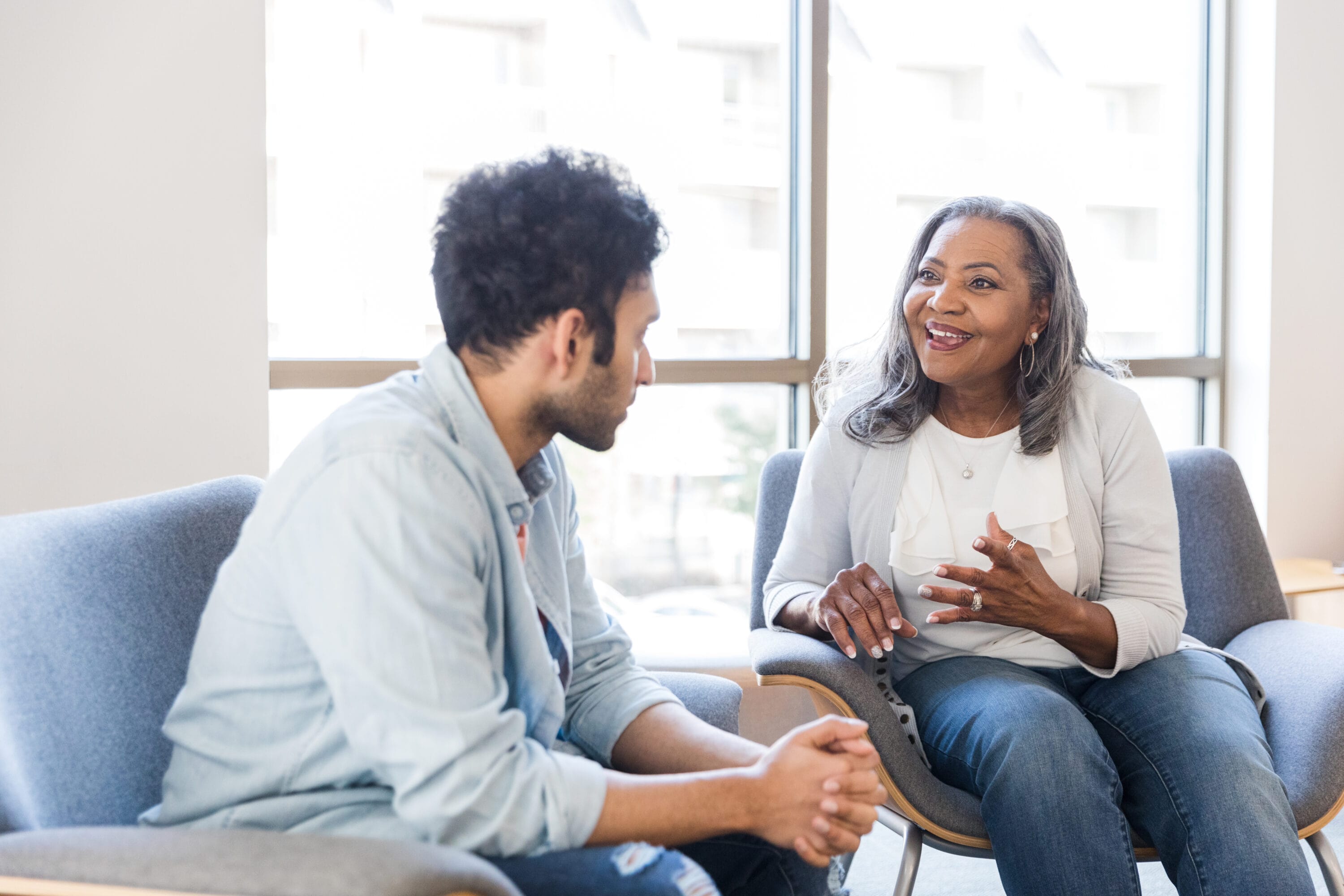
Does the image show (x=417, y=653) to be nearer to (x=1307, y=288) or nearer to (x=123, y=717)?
(x=123, y=717)

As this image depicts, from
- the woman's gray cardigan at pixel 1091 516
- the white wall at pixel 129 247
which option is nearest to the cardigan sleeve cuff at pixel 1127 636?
the woman's gray cardigan at pixel 1091 516

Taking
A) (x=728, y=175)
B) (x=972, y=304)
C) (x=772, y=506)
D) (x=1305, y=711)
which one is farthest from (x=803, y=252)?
(x=1305, y=711)

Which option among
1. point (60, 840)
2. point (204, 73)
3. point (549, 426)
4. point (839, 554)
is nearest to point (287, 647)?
point (60, 840)

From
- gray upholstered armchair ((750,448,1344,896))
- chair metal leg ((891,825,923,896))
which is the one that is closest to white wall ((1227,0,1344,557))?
gray upholstered armchair ((750,448,1344,896))

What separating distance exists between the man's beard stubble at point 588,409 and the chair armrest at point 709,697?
0.48 meters

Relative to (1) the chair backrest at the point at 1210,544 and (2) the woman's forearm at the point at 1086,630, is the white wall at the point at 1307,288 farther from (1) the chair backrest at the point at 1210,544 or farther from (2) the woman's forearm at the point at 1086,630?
(2) the woman's forearm at the point at 1086,630

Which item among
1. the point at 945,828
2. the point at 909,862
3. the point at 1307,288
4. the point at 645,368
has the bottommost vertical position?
the point at 909,862

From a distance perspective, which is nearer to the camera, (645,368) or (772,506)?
(645,368)

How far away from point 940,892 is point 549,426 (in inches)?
63.9

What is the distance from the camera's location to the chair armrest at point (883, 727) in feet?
5.56

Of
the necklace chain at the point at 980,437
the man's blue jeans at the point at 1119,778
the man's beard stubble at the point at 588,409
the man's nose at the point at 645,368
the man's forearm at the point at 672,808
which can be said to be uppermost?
the man's nose at the point at 645,368

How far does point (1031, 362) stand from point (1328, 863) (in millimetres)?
925

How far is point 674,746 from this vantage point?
54.4 inches

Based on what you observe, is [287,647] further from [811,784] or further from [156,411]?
[156,411]
